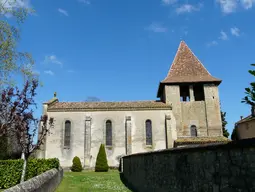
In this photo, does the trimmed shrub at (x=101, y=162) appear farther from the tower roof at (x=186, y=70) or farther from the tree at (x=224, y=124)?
the tree at (x=224, y=124)

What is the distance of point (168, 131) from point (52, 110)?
14.6m

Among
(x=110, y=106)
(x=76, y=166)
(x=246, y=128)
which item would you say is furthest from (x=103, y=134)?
(x=246, y=128)

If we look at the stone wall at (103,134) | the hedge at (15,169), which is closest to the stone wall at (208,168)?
the hedge at (15,169)

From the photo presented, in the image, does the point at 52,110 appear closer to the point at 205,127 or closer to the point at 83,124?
the point at 83,124

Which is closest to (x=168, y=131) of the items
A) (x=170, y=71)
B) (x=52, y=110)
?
(x=170, y=71)

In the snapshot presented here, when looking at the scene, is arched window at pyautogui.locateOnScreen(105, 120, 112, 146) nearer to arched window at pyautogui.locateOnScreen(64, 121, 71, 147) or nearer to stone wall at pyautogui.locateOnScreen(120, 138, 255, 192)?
arched window at pyautogui.locateOnScreen(64, 121, 71, 147)

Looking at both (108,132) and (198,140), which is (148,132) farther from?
(198,140)

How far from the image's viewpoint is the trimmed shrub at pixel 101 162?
27672mm

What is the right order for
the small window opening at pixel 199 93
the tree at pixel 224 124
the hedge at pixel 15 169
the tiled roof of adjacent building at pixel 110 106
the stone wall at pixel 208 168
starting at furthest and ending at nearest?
the tree at pixel 224 124, the small window opening at pixel 199 93, the tiled roof of adjacent building at pixel 110 106, the hedge at pixel 15 169, the stone wall at pixel 208 168

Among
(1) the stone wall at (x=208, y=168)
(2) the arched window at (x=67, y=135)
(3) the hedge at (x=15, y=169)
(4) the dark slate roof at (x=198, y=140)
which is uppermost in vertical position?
(2) the arched window at (x=67, y=135)

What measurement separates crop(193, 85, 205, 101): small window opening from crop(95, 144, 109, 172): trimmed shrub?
1434 centimetres

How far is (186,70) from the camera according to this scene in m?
33.6

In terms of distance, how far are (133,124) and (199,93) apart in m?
10.1

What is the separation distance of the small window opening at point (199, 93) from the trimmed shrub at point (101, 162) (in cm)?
1434
